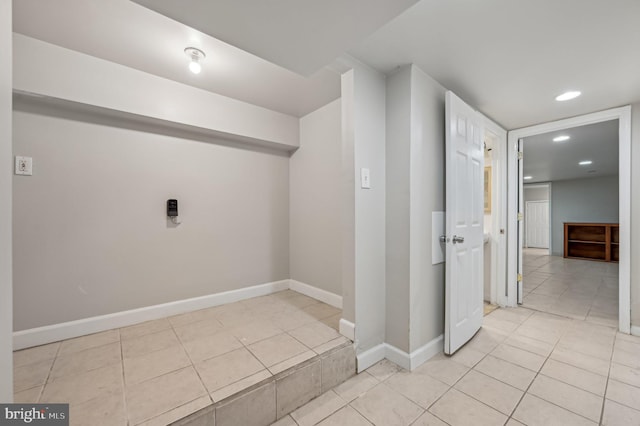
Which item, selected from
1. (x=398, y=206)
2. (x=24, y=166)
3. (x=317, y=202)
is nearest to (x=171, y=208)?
(x=24, y=166)

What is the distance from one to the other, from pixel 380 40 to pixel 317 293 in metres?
2.36

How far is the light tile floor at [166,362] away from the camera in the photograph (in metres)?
1.21

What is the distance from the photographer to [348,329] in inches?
71.4

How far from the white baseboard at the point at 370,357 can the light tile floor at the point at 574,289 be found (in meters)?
2.48

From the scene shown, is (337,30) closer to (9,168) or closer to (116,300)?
(9,168)

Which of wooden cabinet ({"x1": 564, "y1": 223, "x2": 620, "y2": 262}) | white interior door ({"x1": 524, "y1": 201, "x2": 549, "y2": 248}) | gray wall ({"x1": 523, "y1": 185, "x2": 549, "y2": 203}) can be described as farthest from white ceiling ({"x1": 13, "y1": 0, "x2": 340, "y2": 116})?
white interior door ({"x1": 524, "y1": 201, "x2": 549, "y2": 248})

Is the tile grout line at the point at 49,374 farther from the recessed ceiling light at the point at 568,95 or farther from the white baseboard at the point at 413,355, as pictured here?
the recessed ceiling light at the point at 568,95

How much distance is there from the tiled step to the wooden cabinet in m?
8.24

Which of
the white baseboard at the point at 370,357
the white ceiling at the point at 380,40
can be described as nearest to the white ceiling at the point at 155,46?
the white ceiling at the point at 380,40

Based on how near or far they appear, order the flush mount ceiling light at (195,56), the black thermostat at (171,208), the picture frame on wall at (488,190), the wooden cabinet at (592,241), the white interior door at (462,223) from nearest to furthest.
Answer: the flush mount ceiling light at (195,56) < the white interior door at (462,223) < the black thermostat at (171,208) < the picture frame on wall at (488,190) < the wooden cabinet at (592,241)

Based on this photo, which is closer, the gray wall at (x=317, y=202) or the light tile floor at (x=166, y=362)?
the light tile floor at (x=166, y=362)

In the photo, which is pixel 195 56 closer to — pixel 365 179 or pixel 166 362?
pixel 365 179

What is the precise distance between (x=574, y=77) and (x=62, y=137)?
4.05 metres

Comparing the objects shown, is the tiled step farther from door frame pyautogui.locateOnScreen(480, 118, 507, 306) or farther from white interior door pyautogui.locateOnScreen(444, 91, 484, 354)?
door frame pyautogui.locateOnScreen(480, 118, 507, 306)
